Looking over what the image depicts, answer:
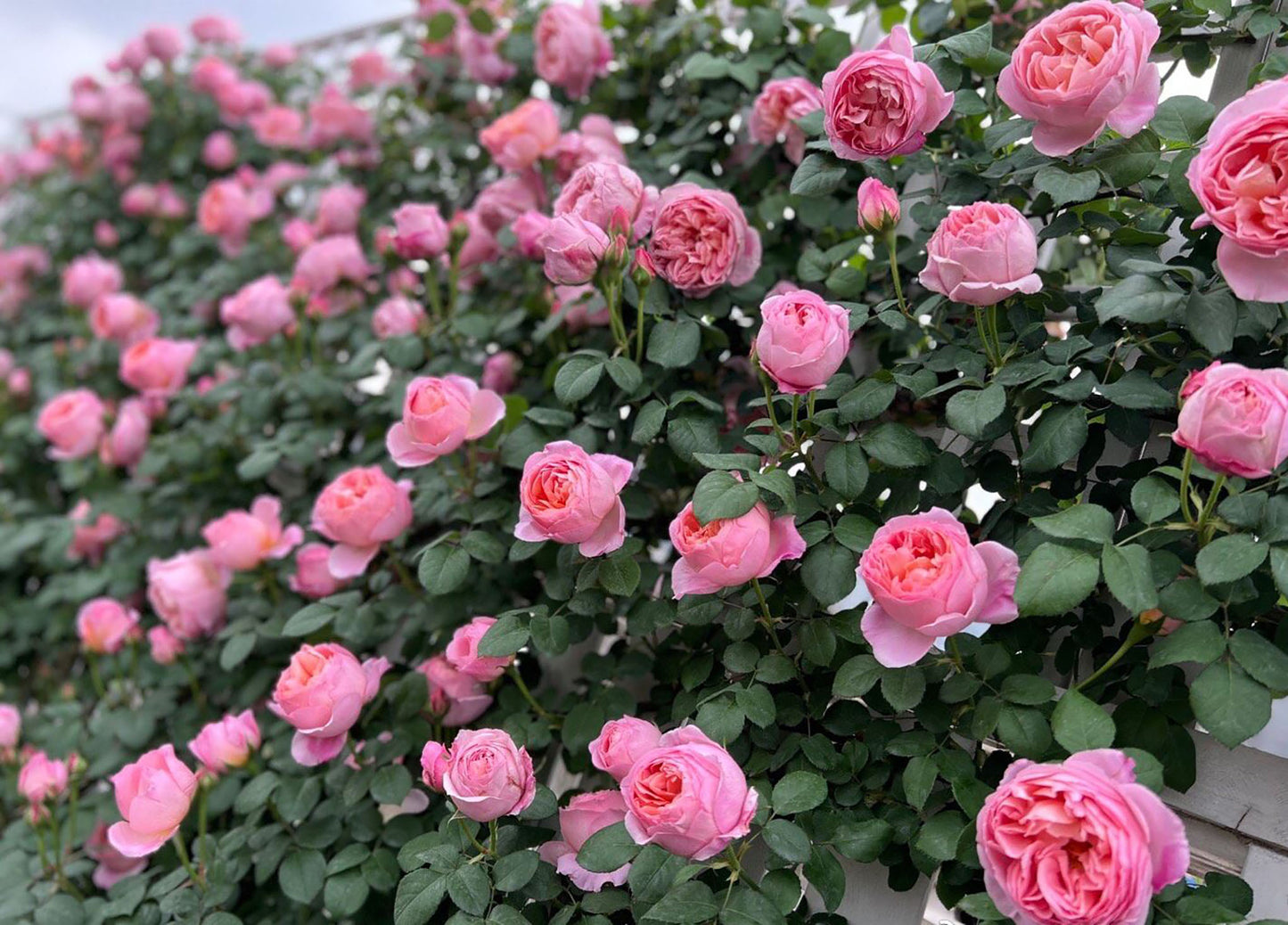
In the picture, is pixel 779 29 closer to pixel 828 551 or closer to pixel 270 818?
pixel 828 551

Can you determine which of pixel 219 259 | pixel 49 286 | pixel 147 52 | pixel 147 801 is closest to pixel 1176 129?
pixel 147 801

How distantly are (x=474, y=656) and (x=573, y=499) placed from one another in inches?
9.1

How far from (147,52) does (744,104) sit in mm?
1944

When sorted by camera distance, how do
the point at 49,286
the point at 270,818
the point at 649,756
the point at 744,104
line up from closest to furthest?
the point at 649,756 < the point at 270,818 < the point at 744,104 < the point at 49,286

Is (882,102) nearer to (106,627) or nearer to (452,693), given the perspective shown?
(452,693)

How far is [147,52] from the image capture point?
2.46 meters

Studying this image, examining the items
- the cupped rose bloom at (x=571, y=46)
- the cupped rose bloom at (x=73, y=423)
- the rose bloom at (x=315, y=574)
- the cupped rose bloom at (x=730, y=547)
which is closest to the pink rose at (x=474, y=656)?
the cupped rose bloom at (x=730, y=547)

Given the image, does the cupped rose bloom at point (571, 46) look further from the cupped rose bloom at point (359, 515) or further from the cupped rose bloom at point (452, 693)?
the cupped rose bloom at point (452, 693)

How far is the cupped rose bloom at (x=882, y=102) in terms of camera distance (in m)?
0.82

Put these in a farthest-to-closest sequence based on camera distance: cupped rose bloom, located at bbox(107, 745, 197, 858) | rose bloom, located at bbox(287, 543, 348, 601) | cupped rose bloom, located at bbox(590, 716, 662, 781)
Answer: rose bloom, located at bbox(287, 543, 348, 601), cupped rose bloom, located at bbox(107, 745, 197, 858), cupped rose bloom, located at bbox(590, 716, 662, 781)

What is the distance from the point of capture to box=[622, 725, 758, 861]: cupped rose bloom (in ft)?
2.24

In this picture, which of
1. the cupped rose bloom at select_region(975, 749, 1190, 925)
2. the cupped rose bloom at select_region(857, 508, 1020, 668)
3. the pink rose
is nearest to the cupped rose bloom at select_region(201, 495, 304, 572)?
the pink rose

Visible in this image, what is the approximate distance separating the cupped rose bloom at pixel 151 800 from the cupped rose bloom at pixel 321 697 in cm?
12

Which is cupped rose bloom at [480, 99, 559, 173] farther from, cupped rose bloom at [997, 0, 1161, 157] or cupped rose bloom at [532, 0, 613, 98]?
cupped rose bloom at [997, 0, 1161, 157]
